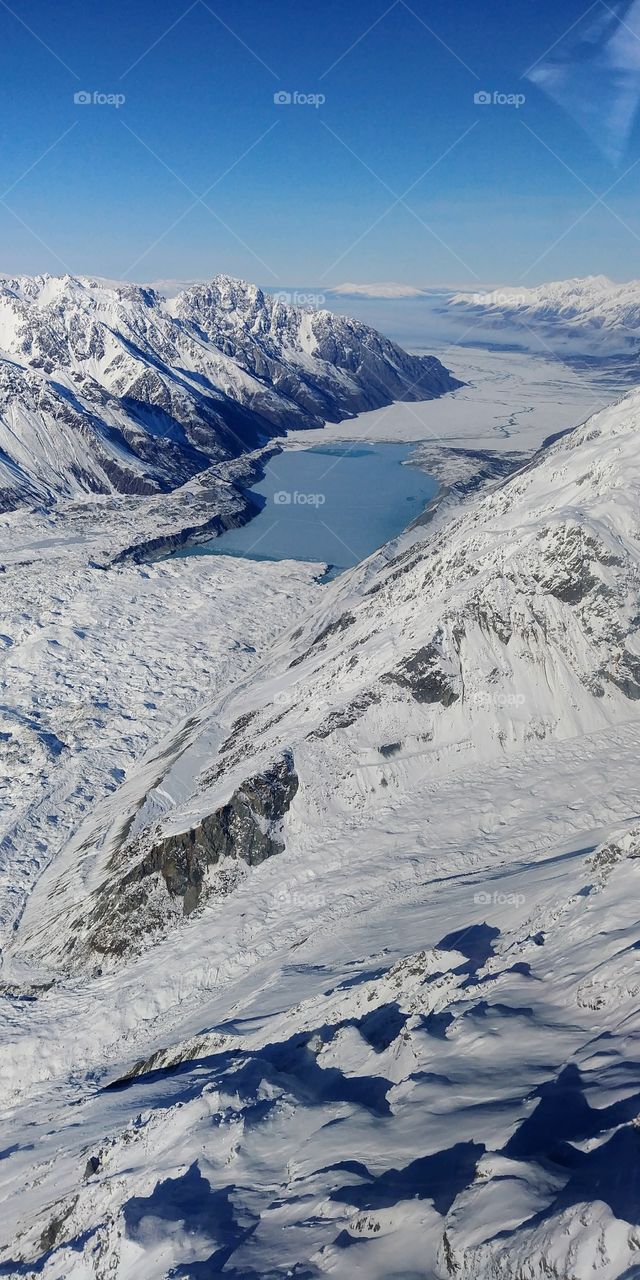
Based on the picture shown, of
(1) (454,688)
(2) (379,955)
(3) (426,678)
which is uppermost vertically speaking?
(3) (426,678)

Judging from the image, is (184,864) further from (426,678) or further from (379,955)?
(426,678)

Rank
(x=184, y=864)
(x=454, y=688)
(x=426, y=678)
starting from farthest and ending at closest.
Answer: (x=426, y=678), (x=454, y=688), (x=184, y=864)

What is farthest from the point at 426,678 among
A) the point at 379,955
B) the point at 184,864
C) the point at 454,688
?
the point at 379,955

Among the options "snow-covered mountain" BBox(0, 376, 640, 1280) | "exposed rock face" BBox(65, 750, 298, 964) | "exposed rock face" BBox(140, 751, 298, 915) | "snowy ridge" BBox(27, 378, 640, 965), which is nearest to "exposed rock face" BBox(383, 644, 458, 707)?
"snowy ridge" BBox(27, 378, 640, 965)

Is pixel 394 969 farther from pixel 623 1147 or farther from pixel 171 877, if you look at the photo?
pixel 171 877

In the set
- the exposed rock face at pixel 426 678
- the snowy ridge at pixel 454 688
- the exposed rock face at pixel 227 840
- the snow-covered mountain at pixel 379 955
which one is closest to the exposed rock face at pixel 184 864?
the exposed rock face at pixel 227 840

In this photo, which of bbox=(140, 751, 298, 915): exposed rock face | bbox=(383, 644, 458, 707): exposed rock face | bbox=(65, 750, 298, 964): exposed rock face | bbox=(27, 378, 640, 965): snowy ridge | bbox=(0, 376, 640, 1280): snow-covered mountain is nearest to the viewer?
bbox=(0, 376, 640, 1280): snow-covered mountain

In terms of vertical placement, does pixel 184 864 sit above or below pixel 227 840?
below

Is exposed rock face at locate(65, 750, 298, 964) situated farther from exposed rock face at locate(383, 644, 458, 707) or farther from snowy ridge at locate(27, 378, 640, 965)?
exposed rock face at locate(383, 644, 458, 707)
